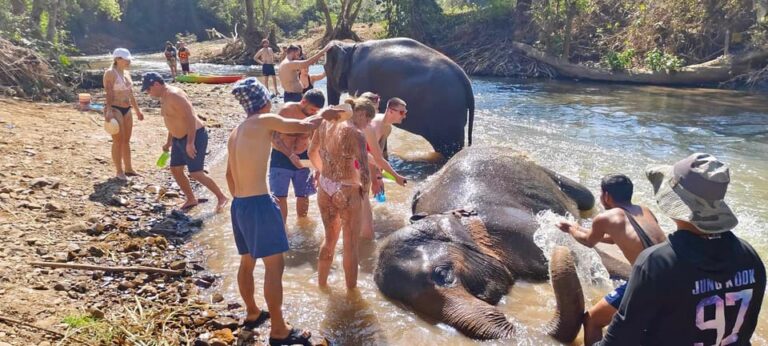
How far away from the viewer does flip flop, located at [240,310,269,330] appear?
4.27m

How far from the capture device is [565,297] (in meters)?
3.69

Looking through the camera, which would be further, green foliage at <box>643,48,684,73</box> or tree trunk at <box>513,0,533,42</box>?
tree trunk at <box>513,0,533,42</box>

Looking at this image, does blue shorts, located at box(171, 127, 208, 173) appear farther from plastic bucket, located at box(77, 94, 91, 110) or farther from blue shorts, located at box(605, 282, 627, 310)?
blue shorts, located at box(605, 282, 627, 310)

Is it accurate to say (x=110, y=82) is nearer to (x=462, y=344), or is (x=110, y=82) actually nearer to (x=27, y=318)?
(x=27, y=318)

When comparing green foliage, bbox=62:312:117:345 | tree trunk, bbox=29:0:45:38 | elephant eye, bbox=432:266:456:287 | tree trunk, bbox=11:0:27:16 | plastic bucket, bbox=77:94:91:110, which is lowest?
green foliage, bbox=62:312:117:345

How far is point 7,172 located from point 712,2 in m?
20.0

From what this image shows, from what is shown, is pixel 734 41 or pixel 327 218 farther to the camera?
pixel 734 41

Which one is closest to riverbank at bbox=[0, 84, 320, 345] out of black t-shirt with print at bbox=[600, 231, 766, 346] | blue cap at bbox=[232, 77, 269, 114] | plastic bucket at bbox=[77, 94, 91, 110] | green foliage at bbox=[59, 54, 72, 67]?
plastic bucket at bbox=[77, 94, 91, 110]

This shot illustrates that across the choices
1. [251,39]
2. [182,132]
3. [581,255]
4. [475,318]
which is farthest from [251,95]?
[251,39]

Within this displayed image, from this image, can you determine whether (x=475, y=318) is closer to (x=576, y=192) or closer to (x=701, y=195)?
(x=701, y=195)

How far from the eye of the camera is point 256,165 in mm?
3936

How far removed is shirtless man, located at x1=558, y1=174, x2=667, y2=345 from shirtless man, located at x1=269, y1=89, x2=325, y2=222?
7.76ft

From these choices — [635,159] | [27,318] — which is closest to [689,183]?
[27,318]

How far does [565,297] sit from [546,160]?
6.60 m
